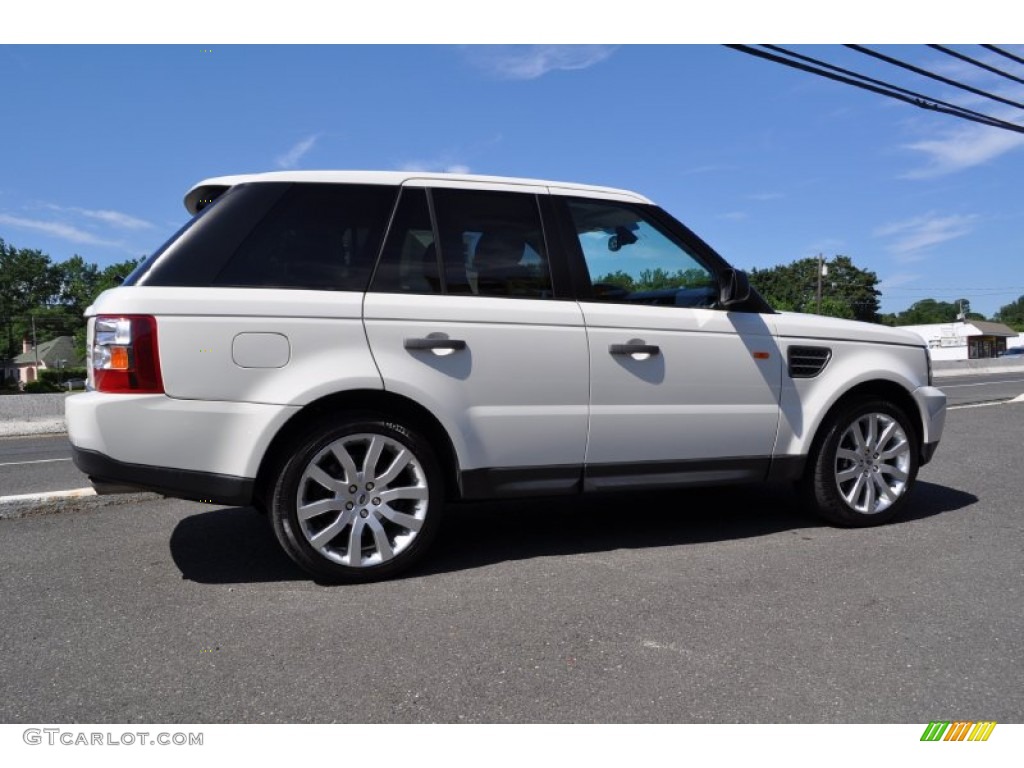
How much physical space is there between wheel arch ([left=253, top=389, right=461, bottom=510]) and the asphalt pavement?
470 mm

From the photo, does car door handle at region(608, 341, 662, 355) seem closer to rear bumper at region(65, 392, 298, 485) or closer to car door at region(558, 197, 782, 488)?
car door at region(558, 197, 782, 488)

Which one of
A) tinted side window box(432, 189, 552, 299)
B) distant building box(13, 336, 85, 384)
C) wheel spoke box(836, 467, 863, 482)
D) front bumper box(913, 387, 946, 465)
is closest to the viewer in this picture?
tinted side window box(432, 189, 552, 299)

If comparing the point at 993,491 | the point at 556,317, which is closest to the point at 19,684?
the point at 556,317

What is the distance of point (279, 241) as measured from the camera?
11.5 ft

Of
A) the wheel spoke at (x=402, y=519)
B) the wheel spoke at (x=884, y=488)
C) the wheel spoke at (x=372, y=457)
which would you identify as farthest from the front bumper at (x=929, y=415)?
the wheel spoke at (x=372, y=457)

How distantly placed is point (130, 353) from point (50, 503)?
244 cm

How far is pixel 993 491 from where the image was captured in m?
5.47

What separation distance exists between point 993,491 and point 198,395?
536cm

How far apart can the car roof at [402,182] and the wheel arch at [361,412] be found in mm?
1067

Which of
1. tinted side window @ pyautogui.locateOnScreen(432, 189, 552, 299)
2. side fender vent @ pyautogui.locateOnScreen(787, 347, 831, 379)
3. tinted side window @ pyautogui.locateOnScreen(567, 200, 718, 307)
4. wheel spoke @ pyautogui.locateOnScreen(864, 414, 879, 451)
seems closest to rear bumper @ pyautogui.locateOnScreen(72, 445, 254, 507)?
tinted side window @ pyautogui.locateOnScreen(432, 189, 552, 299)

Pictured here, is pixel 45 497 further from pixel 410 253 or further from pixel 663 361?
pixel 663 361

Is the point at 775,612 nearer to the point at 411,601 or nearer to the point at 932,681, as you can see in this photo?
the point at 932,681

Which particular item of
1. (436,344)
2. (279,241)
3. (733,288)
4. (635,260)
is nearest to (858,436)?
(733,288)

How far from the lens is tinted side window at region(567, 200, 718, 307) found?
4012 millimetres
